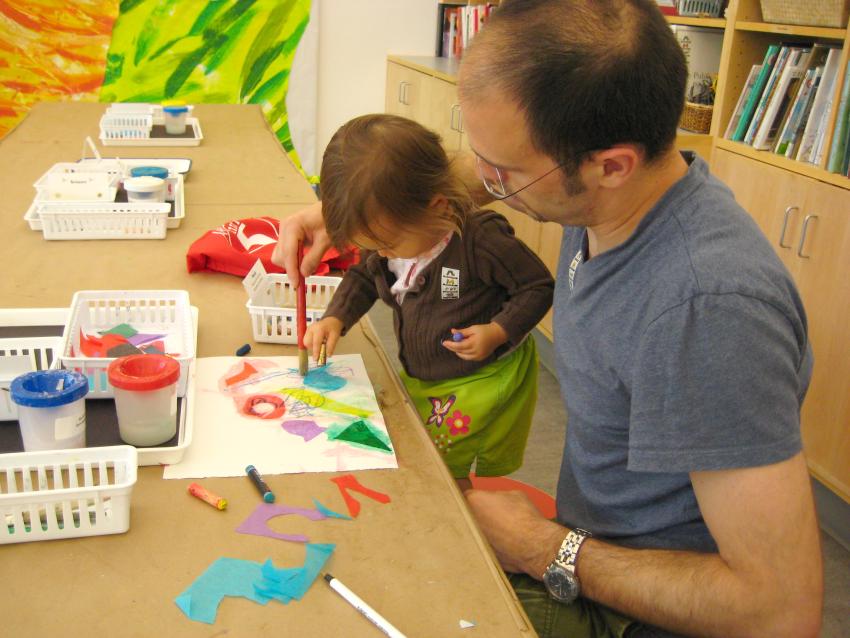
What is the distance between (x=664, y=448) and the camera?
0.88 meters

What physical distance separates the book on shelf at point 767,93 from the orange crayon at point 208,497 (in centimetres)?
197

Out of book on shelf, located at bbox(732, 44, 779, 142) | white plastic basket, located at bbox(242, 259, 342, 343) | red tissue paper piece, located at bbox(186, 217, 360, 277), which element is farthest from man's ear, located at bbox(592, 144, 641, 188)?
book on shelf, located at bbox(732, 44, 779, 142)

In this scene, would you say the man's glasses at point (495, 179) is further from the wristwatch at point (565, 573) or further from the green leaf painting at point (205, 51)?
the green leaf painting at point (205, 51)

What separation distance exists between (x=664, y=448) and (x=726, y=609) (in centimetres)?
18

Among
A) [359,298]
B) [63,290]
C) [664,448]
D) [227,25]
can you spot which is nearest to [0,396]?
[63,290]

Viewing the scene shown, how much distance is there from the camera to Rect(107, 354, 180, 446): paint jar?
1011 mm

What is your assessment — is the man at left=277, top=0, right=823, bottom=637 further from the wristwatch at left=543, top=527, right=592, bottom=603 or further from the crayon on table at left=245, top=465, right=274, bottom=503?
the crayon on table at left=245, top=465, right=274, bottom=503

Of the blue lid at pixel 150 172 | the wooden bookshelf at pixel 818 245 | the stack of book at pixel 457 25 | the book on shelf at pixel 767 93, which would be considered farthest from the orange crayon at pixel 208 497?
the stack of book at pixel 457 25

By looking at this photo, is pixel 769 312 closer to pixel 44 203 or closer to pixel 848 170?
pixel 848 170

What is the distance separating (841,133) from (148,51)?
3.55m

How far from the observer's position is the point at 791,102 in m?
2.24

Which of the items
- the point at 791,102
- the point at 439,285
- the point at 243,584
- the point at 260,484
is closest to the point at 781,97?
the point at 791,102

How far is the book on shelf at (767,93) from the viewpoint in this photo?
2260mm

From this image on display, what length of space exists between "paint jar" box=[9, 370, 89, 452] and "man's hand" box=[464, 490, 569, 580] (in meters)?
0.51
